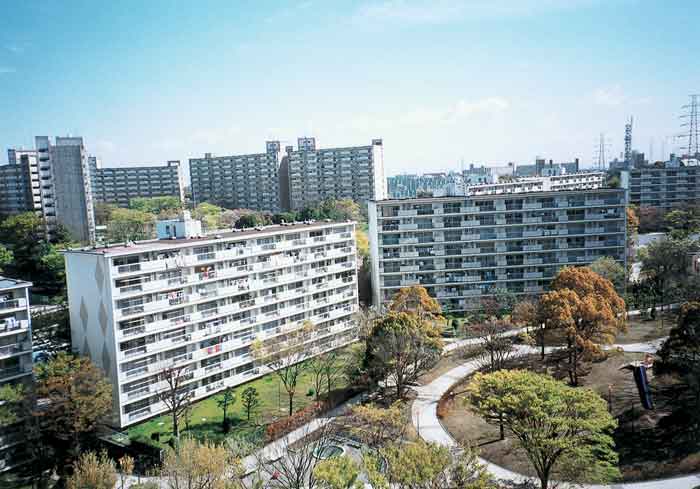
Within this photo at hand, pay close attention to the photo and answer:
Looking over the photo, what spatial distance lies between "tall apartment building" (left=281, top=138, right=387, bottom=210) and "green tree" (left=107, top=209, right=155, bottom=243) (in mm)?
38517

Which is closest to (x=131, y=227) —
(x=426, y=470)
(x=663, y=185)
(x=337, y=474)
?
(x=337, y=474)

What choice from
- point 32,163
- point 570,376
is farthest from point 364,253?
point 32,163

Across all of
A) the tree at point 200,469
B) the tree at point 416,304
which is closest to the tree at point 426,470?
the tree at point 200,469

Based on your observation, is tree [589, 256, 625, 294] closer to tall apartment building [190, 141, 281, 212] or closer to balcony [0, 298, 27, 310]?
balcony [0, 298, 27, 310]

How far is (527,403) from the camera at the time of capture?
22844mm

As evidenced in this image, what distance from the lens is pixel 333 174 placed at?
112 meters

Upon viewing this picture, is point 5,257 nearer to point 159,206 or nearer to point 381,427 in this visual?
point 159,206

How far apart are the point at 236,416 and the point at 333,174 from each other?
81.5 m

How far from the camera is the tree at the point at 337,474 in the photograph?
18469 mm

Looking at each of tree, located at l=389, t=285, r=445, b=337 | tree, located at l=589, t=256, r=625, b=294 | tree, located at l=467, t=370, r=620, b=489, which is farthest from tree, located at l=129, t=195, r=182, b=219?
tree, located at l=467, t=370, r=620, b=489

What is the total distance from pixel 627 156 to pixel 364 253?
117 m

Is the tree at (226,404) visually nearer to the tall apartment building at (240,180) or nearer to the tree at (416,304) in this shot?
the tree at (416,304)

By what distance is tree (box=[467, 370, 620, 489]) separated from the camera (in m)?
21.9

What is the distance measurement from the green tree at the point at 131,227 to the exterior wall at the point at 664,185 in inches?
3252
